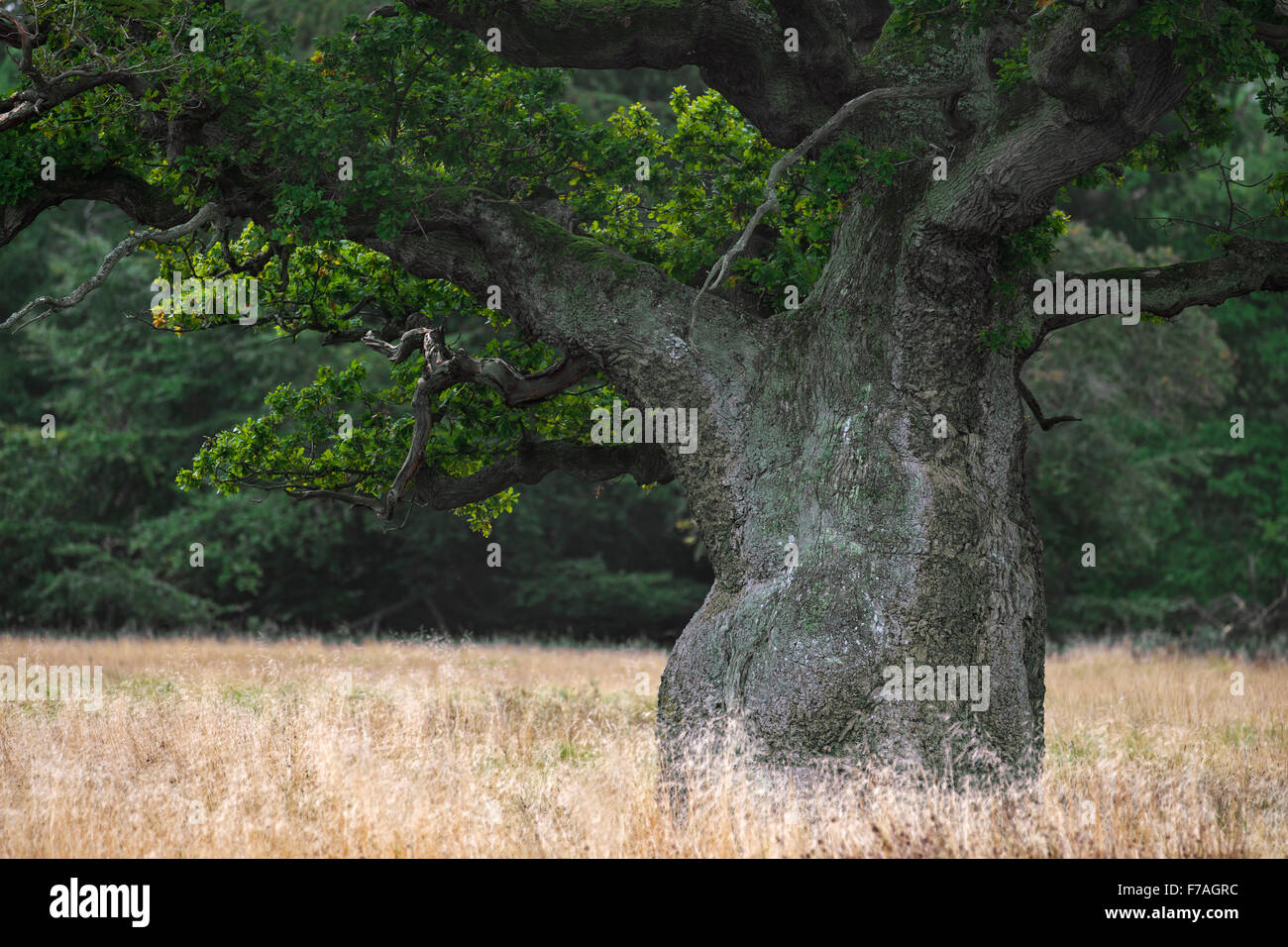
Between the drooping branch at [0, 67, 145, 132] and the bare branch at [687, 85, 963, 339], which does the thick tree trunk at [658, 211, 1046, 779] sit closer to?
the bare branch at [687, 85, 963, 339]

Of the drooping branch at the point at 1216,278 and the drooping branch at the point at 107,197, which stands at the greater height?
the drooping branch at the point at 107,197

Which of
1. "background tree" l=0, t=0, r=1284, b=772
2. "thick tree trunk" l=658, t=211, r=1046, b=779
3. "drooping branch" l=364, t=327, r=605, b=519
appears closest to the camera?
"thick tree trunk" l=658, t=211, r=1046, b=779

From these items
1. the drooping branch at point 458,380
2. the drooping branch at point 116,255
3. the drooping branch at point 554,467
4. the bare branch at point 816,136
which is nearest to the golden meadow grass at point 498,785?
the drooping branch at point 554,467

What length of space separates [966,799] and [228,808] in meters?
4.07

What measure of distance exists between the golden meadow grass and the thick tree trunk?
56 centimetres

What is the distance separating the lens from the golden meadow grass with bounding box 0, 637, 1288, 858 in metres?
6.33

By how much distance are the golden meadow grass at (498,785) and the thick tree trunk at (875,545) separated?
0.56 meters

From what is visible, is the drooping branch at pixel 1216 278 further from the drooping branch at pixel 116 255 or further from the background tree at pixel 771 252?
the drooping branch at pixel 116 255

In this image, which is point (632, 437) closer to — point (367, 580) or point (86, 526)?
point (86, 526)

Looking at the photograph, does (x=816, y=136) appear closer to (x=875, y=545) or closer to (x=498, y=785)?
(x=875, y=545)

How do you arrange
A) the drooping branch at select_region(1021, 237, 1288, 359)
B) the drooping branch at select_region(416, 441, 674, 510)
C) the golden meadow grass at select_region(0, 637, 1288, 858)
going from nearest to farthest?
the golden meadow grass at select_region(0, 637, 1288, 858)
the drooping branch at select_region(1021, 237, 1288, 359)
the drooping branch at select_region(416, 441, 674, 510)

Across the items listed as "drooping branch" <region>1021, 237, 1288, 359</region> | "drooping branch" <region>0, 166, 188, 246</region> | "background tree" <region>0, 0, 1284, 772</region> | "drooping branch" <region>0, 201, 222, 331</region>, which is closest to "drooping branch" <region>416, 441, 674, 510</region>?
"background tree" <region>0, 0, 1284, 772</region>

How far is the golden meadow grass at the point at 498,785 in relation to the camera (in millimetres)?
6328
